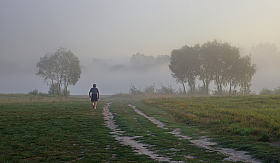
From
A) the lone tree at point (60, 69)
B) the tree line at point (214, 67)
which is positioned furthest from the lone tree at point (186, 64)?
the lone tree at point (60, 69)

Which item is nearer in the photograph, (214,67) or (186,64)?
(214,67)

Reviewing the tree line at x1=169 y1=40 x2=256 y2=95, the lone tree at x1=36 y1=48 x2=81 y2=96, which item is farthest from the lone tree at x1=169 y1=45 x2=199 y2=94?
the lone tree at x1=36 y1=48 x2=81 y2=96

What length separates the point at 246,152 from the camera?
8977mm

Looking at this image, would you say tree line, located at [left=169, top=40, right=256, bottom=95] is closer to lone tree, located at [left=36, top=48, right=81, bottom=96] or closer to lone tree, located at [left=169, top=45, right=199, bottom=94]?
lone tree, located at [left=169, top=45, right=199, bottom=94]

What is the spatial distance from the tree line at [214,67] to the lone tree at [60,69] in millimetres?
32993

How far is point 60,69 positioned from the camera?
254ft

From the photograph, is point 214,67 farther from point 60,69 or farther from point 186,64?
point 60,69

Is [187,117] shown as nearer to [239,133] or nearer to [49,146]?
[239,133]

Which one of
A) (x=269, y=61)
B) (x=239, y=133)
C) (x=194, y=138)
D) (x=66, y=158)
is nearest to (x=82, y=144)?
(x=66, y=158)

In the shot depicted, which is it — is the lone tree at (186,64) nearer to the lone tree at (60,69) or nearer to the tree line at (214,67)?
the tree line at (214,67)

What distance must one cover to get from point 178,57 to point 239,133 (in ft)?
207

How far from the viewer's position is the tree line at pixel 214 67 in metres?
68.6

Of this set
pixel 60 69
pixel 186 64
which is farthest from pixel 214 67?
pixel 60 69

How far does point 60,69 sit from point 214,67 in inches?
1920
